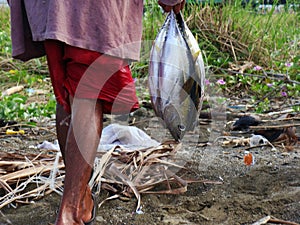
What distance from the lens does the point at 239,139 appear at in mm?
3641

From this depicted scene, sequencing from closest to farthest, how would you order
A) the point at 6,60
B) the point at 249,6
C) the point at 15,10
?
the point at 15,10
the point at 6,60
the point at 249,6

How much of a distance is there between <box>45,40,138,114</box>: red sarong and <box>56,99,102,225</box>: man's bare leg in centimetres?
6

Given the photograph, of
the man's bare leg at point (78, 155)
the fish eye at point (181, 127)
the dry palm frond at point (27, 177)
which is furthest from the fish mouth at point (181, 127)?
the dry palm frond at point (27, 177)

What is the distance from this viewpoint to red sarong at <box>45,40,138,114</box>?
2.11 meters

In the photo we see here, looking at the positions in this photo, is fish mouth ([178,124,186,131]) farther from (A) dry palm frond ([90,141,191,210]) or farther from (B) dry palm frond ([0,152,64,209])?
(B) dry palm frond ([0,152,64,209])

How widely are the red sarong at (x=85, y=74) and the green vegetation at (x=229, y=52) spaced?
297 cm

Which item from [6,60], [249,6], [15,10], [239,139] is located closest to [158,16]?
[249,6]

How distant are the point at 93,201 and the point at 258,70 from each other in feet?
11.7

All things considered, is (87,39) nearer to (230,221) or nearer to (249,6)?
(230,221)

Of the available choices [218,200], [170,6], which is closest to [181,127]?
[218,200]

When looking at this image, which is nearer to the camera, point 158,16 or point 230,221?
point 230,221

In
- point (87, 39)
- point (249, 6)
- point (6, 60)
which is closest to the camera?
point (87, 39)

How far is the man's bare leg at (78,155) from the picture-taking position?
6.88 ft

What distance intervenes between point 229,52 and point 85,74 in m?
4.17
